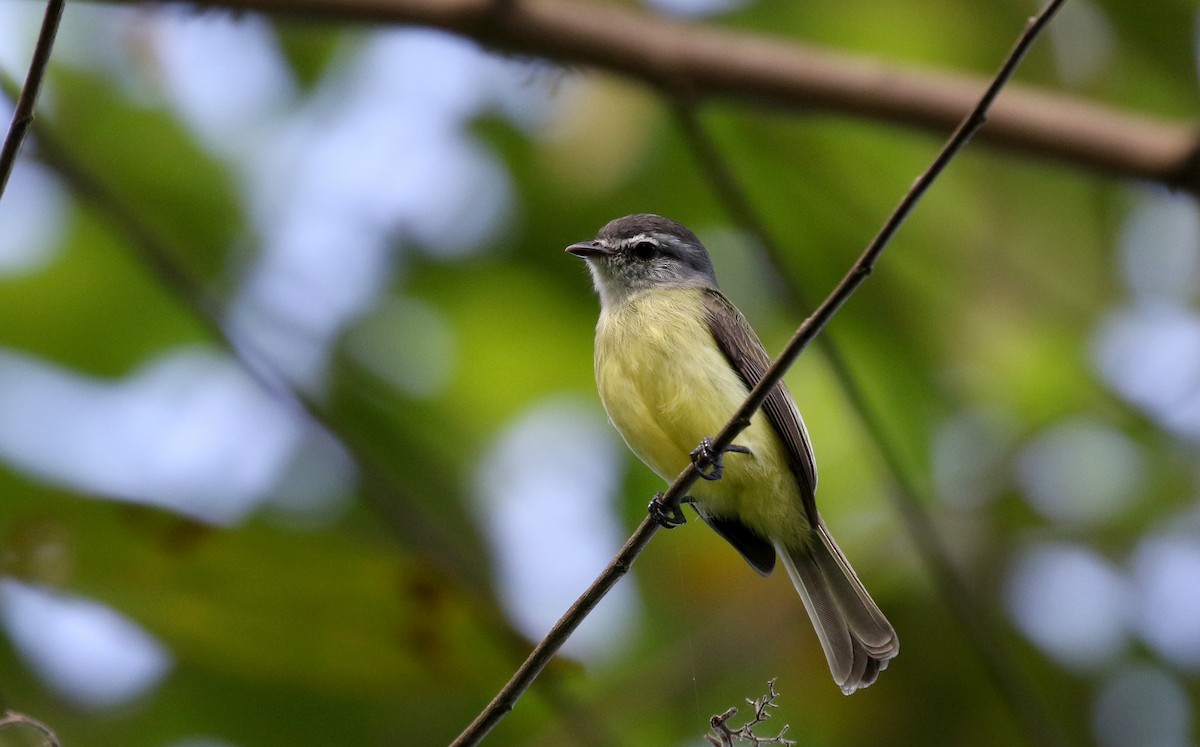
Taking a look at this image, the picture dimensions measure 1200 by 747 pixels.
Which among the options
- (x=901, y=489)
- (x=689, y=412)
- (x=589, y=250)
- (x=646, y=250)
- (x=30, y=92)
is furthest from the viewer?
(x=646, y=250)

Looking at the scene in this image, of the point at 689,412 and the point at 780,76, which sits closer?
the point at 689,412

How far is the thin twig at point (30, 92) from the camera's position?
2.03 metres

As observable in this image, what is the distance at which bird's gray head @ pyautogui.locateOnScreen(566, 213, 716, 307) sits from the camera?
4.41m

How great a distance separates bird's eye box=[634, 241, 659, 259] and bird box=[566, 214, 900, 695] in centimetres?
29

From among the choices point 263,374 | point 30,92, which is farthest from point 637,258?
point 30,92

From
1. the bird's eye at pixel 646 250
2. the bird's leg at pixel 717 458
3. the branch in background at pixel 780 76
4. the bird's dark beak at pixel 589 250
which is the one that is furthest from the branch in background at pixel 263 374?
the bird's eye at pixel 646 250

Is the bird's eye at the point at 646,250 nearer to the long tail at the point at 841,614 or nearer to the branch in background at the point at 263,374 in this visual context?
the long tail at the point at 841,614

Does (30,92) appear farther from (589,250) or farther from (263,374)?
(589,250)

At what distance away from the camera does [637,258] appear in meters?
4.48

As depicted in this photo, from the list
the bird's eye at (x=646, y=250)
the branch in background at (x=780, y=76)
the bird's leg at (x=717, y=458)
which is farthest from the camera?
the bird's eye at (x=646, y=250)

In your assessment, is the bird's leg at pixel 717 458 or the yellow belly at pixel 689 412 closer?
the bird's leg at pixel 717 458

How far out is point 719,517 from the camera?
13.4 ft

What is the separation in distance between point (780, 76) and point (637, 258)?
0.76 metres

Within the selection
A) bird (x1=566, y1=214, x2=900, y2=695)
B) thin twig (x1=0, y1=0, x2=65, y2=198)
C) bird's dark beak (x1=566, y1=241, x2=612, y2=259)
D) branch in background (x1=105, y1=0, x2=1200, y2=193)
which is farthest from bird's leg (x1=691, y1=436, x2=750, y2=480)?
thin twig (x1=0, y1=0, x2=65, y2=198)
